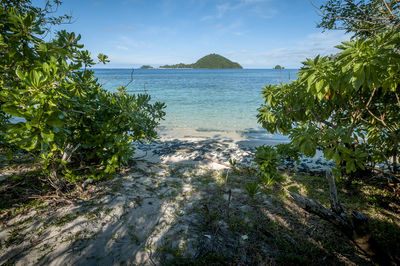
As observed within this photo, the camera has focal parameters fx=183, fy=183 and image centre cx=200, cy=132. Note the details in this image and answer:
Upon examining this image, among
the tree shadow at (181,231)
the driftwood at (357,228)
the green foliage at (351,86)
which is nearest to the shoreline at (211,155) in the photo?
the tree shadow at (181,231)

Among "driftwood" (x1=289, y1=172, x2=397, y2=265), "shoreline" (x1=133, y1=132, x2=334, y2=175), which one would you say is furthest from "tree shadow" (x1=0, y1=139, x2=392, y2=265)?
"shoreline" (x1=133, y1=132, x2=334, y2=175)

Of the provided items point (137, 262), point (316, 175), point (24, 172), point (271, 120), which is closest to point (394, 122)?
point (271, 120)

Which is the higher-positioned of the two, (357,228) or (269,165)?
(269,165)

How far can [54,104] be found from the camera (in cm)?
193

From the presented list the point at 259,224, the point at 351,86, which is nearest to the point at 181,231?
the point at 259,224

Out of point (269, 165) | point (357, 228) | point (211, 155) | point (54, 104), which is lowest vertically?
point (211, 155)

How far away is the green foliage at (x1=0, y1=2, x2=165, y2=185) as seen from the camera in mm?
1853

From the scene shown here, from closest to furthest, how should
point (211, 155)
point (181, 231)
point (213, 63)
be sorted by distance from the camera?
point (181, 231) < point (211, 155) < point (213, 63)

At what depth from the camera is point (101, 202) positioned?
318cm

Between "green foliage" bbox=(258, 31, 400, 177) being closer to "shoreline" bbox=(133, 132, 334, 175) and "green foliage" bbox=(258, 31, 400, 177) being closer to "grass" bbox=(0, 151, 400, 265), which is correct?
"grass" bbox=(0, 151, 400, 265)

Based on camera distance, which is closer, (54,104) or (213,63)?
(54,104)

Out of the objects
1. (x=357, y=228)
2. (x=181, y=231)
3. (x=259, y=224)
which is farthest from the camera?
(x=259, y=224)

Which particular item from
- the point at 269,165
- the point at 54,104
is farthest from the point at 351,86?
the point at 54,104

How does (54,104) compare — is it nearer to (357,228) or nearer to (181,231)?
(181,231)
